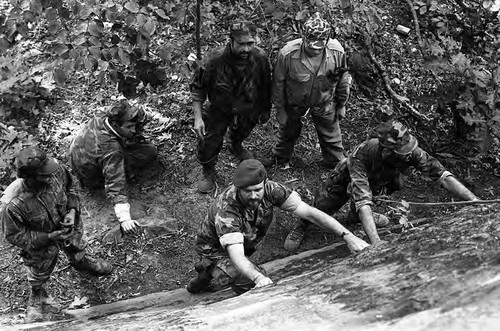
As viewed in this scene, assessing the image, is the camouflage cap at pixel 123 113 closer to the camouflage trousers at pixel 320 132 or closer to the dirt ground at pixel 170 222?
the dirt ground at pixel 170 222

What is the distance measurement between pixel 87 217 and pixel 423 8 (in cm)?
527

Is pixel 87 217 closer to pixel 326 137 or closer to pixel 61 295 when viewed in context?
pixel 61 295

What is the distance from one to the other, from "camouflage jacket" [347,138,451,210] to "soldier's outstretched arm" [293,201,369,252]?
0.45 meters

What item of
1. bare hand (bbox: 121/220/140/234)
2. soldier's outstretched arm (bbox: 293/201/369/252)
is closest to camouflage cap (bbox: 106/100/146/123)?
bare hand (bbox: 121/220/140/234)

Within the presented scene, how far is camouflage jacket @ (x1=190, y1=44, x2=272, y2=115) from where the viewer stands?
18.7 feet

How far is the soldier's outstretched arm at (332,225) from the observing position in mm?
4477

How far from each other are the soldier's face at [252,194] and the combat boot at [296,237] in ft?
5.35

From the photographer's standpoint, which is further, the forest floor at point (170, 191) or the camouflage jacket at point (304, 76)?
the forest floor at point (170, 191)

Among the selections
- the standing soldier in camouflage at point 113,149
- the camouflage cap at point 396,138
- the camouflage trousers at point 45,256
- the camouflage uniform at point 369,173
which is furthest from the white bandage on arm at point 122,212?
the camouflage cap at point 396,138

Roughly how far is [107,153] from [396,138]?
9.40 feet

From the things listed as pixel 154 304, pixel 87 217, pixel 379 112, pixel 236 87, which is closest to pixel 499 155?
pixel 379 112

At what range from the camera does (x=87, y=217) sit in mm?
6457

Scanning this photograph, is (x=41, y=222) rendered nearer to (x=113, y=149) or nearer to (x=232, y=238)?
(x=113, y=149)

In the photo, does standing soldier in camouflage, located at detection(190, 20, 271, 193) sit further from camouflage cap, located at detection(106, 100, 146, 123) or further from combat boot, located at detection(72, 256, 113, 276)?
combat boot, located at detection(72, 256, 113, 276)
